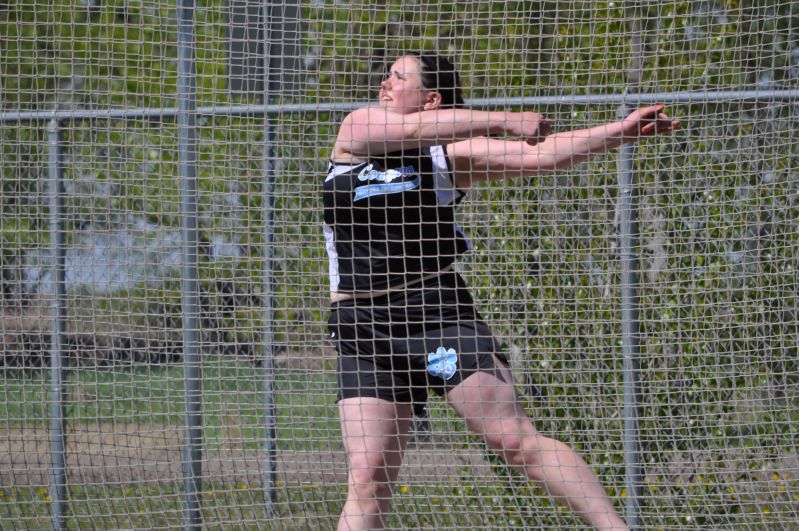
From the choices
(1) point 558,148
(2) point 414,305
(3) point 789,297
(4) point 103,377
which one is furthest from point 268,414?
(3) point 789,297

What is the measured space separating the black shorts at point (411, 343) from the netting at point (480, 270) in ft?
2.52

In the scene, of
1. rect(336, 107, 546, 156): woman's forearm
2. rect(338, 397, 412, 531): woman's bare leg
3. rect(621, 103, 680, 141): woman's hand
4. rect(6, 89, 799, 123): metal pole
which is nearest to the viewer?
rect(621, 103, 680, 141): woman's hand

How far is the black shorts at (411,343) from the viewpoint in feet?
10.4

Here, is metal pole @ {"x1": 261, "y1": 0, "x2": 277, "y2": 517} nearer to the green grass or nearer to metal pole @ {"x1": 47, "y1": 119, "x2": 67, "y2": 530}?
the green grass

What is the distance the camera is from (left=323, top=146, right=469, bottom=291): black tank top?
326cm

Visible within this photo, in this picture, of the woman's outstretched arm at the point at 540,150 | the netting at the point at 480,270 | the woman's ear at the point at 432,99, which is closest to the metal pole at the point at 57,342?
the netting at the point at 480,270

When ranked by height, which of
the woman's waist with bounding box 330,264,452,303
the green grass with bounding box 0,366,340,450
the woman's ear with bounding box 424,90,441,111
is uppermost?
the woman's ear with bounding box 424,90,441,111

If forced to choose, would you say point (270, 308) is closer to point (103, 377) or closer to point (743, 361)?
point (103, 377)

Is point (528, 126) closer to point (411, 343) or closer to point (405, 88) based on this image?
point (405, 88)

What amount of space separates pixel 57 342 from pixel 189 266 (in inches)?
28.1

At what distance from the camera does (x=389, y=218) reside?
3.34 m

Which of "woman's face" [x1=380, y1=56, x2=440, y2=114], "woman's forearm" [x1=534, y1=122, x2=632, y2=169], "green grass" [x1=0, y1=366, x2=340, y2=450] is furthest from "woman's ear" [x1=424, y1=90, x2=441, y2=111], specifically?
"green grass" [x1=0, y1=366, x2=340, y2=450]

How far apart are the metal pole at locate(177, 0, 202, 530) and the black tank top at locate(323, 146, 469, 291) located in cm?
87

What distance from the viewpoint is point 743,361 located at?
13.1 feet
